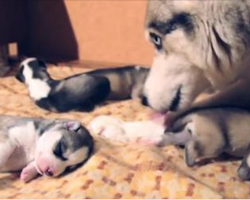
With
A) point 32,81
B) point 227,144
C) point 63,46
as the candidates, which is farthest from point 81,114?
point 63,46

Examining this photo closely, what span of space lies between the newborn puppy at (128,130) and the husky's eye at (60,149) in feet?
0.89

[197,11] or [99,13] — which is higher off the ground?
[197,11]

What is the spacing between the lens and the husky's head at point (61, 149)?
1.59 m

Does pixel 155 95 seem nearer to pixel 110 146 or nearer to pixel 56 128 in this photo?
pixel 110 146

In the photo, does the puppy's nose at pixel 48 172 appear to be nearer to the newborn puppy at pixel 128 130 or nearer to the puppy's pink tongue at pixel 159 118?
the newborn puppy at pixel 128 130

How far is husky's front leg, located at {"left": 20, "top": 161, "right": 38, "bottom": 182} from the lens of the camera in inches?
63.4

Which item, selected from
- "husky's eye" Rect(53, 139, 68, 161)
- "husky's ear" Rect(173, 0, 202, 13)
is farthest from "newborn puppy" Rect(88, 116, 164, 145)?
"husky's ear" Rect(173, 0, 202, 13)

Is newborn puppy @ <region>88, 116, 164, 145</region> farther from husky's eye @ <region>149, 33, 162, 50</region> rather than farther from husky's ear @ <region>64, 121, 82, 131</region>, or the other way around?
husky's eye @ <region>149, 33, 162, 50</region>

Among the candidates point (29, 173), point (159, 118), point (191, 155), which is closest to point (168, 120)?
point (159, 118)

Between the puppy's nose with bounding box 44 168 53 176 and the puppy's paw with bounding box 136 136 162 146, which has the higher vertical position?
the puppy's nose with bounding box 44 168 53 176

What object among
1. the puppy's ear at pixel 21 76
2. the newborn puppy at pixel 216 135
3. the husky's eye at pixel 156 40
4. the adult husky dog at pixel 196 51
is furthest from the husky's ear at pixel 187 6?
the puppy's ear at pixel 21 76

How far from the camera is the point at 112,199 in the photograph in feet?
4.75

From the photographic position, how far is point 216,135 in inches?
64.2

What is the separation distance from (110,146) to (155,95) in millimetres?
245
